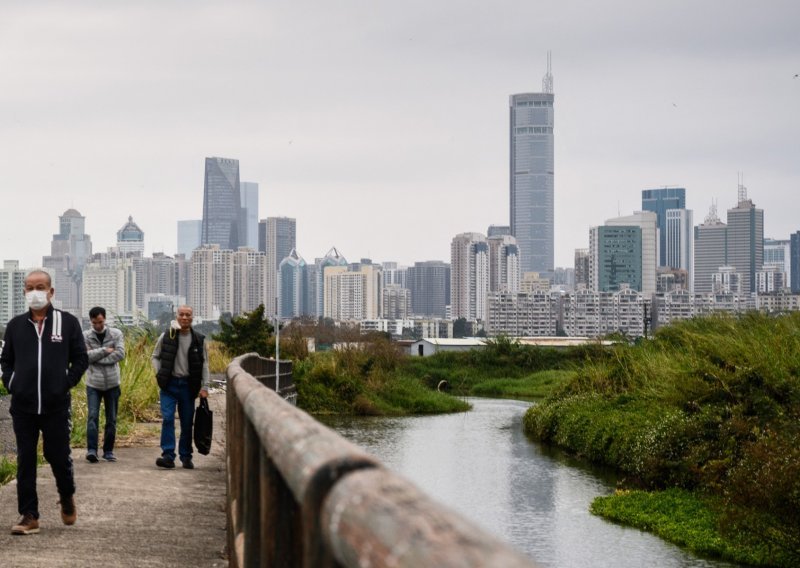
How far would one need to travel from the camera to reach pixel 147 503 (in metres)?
11.5

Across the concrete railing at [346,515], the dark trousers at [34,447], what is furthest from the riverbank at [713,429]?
the concrete railing at [346,515]

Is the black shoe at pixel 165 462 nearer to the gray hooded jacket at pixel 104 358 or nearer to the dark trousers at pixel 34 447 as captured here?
the gray hooded jacket at pixel 104 358

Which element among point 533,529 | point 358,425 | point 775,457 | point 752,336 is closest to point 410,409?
point 358,425

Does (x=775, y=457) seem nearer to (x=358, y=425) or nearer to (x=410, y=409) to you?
(x=358, y=425)

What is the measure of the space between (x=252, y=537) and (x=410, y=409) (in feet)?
160

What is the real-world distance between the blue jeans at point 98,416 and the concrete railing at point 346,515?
11.0 meters

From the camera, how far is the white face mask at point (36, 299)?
29.7 ft

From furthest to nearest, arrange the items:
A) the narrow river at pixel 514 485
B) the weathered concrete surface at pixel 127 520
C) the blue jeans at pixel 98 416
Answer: the narrow river at pixel 514 485 < the blue jeans at pixel 98 416 < the weathered concrete surface at pixel 127 520

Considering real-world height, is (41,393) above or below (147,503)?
above

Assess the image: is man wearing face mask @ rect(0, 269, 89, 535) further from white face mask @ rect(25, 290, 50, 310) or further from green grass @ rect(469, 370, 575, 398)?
green grass @ rect(469, 370, 575, 398)

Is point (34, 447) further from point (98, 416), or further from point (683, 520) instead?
point (683, 520)

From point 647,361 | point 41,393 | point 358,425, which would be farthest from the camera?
point 358,425

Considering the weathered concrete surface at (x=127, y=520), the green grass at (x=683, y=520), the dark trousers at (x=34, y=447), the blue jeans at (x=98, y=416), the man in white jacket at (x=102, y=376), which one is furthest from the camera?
the green grass at (x=683, y=520)

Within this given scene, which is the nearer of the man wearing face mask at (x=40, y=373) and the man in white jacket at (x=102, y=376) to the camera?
the man wearing face mask at (x=40, y=373)
